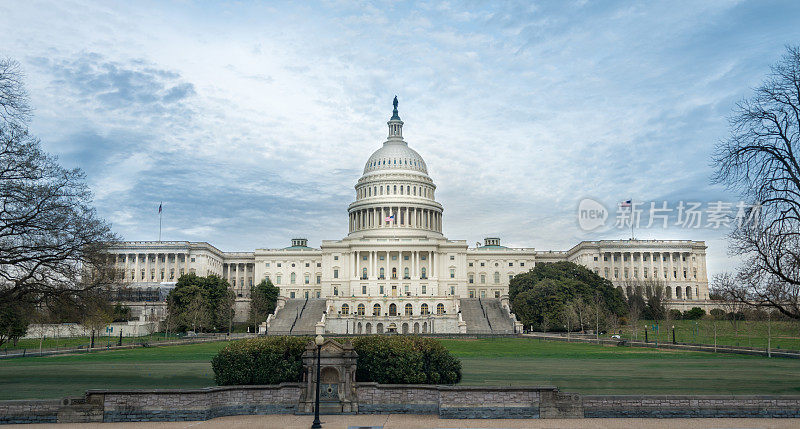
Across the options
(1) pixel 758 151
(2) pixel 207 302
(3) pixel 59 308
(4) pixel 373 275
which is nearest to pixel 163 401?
(3) pixel 59 308

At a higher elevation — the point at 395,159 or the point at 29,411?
the point at 395,159

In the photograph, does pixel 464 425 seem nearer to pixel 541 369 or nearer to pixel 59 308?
pixel 541 369

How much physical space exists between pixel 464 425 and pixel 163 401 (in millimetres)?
11128

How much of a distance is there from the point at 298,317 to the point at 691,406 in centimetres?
8325

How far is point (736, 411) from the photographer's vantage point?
946 inches

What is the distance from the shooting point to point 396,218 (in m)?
143

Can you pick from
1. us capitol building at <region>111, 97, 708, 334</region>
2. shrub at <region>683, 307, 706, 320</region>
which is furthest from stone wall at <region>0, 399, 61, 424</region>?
shrub at <region>683, 307, 706, 320</region>

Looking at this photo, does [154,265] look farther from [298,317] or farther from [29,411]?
[29,411]

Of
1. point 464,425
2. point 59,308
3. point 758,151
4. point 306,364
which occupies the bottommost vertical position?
point 464,425

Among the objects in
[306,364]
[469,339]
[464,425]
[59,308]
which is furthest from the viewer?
[469,339]

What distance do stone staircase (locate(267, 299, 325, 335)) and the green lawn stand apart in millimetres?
50318

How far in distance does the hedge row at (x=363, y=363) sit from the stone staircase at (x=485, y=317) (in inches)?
2584

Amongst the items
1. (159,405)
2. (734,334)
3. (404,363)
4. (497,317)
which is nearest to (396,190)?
(497,317)

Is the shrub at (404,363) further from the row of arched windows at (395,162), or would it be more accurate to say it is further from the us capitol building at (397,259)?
the row of arched windows at (395,162)
